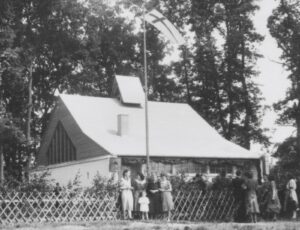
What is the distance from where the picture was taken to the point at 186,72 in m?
48.7

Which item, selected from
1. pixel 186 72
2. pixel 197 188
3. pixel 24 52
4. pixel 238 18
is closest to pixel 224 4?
pixel 238 18

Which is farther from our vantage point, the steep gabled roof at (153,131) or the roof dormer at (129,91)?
the roof dormer at (129,91)

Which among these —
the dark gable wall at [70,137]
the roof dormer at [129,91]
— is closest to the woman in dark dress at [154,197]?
the dark gable wall at [70,137]

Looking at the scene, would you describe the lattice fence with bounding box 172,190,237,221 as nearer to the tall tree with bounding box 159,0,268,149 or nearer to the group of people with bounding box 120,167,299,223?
the group of people with bounding box 120,167,299,223

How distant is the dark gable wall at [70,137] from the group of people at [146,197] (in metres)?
9.33

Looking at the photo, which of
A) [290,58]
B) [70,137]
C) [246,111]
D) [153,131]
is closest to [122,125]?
[153,131]

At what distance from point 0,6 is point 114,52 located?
1268 centimetres

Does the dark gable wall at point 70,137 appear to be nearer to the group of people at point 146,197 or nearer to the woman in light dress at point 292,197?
the group of people at point 146,197

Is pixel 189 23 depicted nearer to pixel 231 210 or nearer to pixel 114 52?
pixel 114 52

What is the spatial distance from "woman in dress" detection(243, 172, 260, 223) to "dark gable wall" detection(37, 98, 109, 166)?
11.9 m

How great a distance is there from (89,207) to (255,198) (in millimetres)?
5577

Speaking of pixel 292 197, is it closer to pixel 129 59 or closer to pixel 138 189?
pixel 138 189

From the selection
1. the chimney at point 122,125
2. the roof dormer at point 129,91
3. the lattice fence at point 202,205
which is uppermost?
the roof dormer at point 129,91

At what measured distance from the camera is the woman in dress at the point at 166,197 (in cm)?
A: 2025
